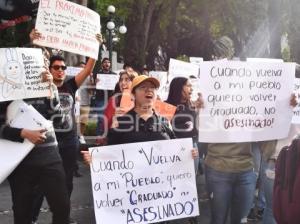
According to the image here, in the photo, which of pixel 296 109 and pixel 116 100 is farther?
pixel 116 100

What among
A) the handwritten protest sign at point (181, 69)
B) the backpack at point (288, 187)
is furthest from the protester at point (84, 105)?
the backpack at point (288, 187)

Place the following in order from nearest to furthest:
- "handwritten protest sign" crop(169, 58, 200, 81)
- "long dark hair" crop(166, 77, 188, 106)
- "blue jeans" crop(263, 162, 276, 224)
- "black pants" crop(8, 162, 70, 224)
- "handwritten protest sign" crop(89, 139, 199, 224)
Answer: "handwritten protest sign" crop(89, 139, 199, 224) → "black pants" crop(8, 162, 70, 224) → "blue jeans" crop(263, 162, 276, 224) → "long dark hair" crop(166, 77, 188, 106) → "handwritten protest sign" crop(169, 58, 200, 81)

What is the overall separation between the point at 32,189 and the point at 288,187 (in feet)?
6.71

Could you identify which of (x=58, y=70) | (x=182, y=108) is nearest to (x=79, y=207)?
(x=182, y=108)

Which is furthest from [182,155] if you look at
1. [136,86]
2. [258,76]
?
[258,76]

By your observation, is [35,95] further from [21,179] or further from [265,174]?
[265,174]

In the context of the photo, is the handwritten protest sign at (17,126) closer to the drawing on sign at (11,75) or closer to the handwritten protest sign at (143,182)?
the drawing on sign at (11,75)

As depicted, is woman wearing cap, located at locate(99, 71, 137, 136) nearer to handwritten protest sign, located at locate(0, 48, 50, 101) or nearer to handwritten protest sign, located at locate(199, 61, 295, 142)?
handwritten protest sign, located at locate(0, 48, 50, 101)

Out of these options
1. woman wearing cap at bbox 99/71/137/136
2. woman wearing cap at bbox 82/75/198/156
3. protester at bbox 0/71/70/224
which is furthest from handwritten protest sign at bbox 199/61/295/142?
woman wearing cap at bbox 99/71/137/136

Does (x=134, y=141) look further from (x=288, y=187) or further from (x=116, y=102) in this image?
(x=116, y=102)

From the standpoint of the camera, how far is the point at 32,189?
421cm

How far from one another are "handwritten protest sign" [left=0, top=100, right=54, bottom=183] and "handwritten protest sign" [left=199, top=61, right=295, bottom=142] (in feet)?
4.14

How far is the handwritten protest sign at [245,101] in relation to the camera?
4125 mm

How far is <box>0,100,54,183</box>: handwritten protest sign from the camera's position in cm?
405
